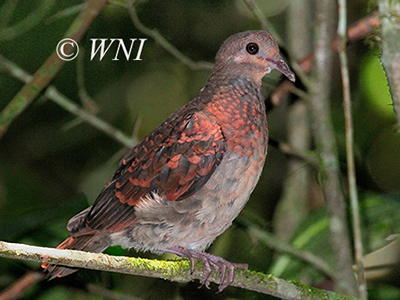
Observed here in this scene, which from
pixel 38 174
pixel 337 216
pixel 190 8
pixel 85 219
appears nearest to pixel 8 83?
pixel 38 174

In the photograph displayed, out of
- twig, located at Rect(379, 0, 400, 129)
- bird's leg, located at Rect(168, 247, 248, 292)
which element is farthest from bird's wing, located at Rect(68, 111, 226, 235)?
twig, located at Rect(379, 0, 400, 129)

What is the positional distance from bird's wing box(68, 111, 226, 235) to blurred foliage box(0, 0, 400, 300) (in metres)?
0.72

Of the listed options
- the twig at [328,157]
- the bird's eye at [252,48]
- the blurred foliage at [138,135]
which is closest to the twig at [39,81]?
the blurred foliage at [138,135]

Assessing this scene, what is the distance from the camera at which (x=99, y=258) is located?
7.18 feet

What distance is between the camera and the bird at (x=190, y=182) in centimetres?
287

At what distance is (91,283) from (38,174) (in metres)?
1.86

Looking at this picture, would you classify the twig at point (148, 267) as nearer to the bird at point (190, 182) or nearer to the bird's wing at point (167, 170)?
the bird at point (190, 182)

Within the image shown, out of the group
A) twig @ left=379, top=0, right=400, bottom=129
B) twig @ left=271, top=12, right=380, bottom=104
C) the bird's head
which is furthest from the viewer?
twig @ left=271, top=12, right=380, bottom=104

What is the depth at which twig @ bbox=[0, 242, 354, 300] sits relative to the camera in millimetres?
1980

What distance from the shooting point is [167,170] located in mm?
2916

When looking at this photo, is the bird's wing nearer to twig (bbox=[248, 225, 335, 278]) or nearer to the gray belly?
the gray belly

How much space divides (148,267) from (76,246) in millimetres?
734

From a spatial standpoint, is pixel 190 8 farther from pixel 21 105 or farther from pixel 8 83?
pixel 21 105

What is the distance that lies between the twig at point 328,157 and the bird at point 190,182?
536mm
